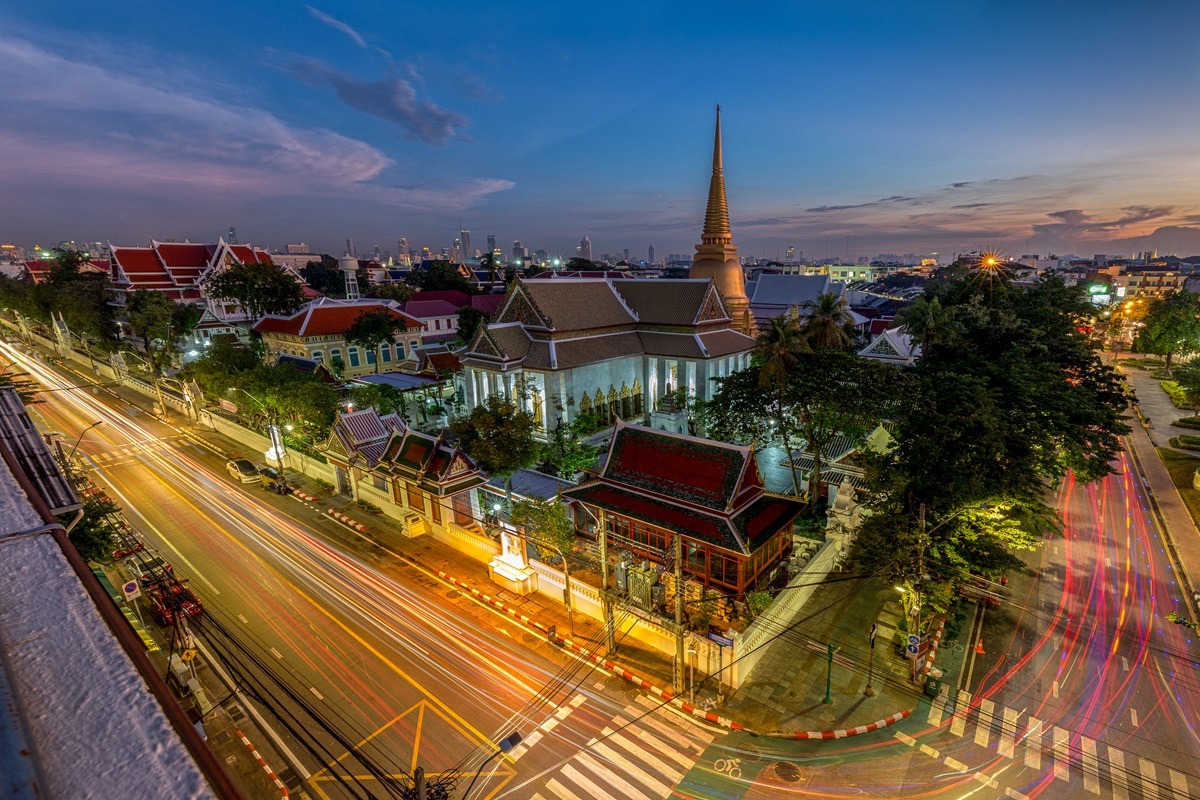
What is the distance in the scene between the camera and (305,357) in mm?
55125

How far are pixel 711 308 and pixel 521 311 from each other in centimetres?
1548

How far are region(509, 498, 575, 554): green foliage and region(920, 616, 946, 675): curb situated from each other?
529 inches

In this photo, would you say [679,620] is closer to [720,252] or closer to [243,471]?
[243,471]

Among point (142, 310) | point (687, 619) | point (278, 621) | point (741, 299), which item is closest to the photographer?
point (687, 619)

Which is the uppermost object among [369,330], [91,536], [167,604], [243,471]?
[369,330]

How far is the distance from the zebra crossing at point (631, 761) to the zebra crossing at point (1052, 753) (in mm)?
Answer: 6790

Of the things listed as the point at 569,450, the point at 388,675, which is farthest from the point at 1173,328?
the point at 388,675

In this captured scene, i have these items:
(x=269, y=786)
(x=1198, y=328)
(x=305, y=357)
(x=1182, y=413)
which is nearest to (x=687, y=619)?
(x=269, y=786)

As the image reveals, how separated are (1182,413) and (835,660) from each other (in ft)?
167

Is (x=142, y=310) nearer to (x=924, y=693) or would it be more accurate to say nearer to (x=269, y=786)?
(x=269, y=786)

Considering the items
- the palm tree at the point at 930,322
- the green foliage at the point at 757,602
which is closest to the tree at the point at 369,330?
the palm tree at the point at 930,322

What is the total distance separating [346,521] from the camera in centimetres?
2986

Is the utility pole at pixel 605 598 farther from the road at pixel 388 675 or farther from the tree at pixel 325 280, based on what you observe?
the tree at pixel 325 280

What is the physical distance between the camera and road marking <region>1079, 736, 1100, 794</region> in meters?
15.1
